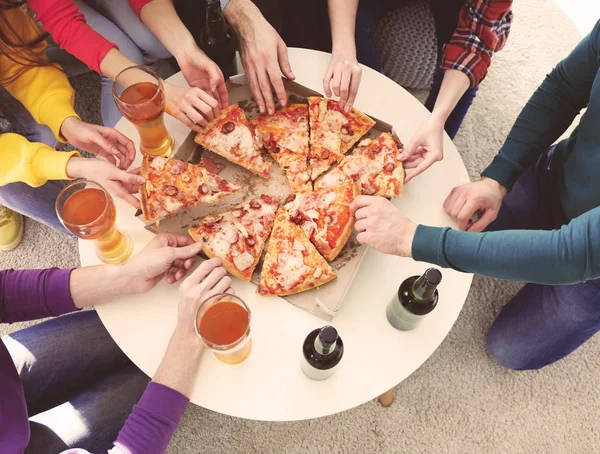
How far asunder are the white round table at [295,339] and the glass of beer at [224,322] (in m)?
0.09

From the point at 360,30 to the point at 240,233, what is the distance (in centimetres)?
123

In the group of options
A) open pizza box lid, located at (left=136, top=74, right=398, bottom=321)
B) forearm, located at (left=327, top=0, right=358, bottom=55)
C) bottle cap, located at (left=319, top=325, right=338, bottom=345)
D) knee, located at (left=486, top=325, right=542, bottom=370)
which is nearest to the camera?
bottle cap, located at (left=319, top=325, right=338, bottom=345)

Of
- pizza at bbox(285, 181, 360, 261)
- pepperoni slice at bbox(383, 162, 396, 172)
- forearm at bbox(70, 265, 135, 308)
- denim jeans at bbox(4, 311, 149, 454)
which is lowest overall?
denim jeans at bbox(4, 311, 149, 454)

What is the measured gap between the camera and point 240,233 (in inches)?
59.2

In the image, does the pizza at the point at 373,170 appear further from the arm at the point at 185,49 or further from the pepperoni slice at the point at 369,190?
the arm at the point at 185,49

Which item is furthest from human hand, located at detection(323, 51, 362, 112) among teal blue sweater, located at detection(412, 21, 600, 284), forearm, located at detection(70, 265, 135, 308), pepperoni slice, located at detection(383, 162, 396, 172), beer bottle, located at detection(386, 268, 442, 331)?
forearm, located at detection(70, 265, 135, 308)

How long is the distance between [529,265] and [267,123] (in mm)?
999

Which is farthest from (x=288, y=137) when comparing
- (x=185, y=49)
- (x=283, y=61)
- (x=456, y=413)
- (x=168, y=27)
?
(x=456, y=413)

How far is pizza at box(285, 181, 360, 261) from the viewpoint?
1.48 meters

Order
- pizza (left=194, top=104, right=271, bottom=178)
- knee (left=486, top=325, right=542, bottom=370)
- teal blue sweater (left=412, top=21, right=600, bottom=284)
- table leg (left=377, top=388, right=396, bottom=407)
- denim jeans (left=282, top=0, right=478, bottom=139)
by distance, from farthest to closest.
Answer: denim jeans (left=282, top=0, right=478, bottom=139), table leg (left=377, top=388, right=396, bottom=407), knee (left=486, top=325, right=542, bottom=370), pizza (left=194, top=104, right=271, bottom=178), teal blue sweater (left=412, top=21, right=600, bottom=284)

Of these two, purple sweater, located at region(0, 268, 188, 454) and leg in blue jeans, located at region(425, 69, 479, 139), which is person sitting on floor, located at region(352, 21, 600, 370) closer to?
leg in blue jeans, located at region(425, 69, 479, 139)

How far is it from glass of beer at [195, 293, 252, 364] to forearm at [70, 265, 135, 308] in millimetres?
261

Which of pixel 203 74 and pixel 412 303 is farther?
pixel 203 74

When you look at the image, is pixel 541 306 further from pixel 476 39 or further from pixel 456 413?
pixel 476 39
